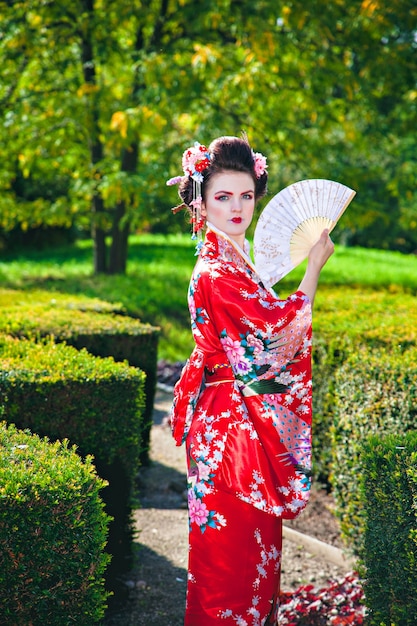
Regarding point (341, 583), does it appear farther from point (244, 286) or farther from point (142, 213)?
point (142, 213)

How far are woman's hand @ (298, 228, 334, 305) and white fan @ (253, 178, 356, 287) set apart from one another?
56 millimetres

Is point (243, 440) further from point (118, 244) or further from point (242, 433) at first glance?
point (118, 244)

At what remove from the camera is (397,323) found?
4969 millimetres

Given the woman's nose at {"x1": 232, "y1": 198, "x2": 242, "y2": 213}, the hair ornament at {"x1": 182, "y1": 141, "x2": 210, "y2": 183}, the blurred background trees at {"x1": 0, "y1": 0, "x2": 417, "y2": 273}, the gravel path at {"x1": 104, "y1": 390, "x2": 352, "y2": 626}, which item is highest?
the blurred background trees at {"x1": 0, "y1": 0, "x2": 417, "y2": 273}

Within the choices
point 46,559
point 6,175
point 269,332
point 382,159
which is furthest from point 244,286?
point 382,159

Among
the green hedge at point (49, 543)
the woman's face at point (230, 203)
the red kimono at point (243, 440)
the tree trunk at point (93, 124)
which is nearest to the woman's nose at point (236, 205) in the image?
the woman's face at point (230, 203)

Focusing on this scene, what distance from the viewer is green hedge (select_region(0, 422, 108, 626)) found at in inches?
92.8

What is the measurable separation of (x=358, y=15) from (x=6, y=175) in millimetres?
5901

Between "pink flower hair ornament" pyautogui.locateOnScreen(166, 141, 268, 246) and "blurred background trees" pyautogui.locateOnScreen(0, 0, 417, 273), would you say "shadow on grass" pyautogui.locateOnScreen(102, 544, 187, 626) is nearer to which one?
"pink flower hair ornament" pyautogui.locateOnScreen(166, 141, 268, 246)

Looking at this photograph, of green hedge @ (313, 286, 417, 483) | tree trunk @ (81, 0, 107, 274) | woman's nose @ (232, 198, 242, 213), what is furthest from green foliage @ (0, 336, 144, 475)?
tree trunk @ (81, 0, 107, 274)

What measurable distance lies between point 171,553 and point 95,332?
5.03 ft

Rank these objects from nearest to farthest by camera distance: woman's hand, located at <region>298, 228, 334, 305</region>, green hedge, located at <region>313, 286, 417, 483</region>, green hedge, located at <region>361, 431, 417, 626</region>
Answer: green hedge, located at <region>361, 431, 417, 626</region>
woman's hand, located at <region>298, 228, 334, 305</region>
green hedge, located at <region>313, 286, 417, 483</region>

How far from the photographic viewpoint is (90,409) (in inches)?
142

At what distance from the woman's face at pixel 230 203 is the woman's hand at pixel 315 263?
0.30 metres
